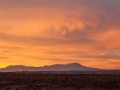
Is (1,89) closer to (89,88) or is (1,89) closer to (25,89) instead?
(25,89)

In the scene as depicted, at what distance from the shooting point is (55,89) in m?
45.9

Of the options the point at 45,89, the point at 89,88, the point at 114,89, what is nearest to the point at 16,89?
the point at 45,89

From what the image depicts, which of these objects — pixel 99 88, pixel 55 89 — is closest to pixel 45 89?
pixel 55 89

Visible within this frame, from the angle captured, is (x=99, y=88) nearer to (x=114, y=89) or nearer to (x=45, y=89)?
(x=114, y=89)

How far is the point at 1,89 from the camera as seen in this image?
47.7 metres

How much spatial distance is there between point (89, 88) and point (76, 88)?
2251 mm

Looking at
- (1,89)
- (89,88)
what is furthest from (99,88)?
(1,89)

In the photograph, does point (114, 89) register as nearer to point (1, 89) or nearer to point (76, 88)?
point (76, 88)

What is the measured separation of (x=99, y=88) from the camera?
4716 cm

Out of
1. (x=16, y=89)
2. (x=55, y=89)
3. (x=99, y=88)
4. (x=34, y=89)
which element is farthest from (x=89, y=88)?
(x=16, y=89)

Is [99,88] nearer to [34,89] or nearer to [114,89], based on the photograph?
[114,89]

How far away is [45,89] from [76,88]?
18.1 feet

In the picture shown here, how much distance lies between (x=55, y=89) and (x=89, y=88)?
6.02 meters

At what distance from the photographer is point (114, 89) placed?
4519 cm
